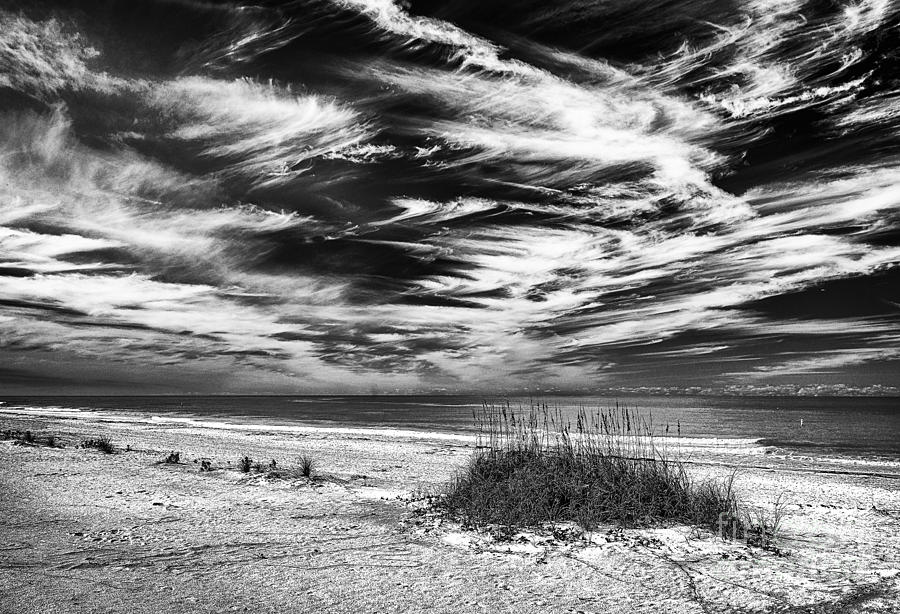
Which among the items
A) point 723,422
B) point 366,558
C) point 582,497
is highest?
point 582,497

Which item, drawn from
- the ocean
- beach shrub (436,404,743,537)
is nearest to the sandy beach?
beach shrub (436,404,743,537)

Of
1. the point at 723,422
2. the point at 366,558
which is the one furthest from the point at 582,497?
the point at 723,422

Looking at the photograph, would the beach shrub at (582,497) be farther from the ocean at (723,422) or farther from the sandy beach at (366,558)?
the ocean at (723,422)

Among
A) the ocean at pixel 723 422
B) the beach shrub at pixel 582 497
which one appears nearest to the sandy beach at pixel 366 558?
the beach shrub at pixel 582 497

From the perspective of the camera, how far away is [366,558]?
23.6 feet

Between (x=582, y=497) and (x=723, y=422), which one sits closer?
(x=582, y=497)

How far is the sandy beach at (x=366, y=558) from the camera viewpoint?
18.9 feet

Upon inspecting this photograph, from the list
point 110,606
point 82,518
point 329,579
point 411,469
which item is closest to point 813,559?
point 329,579

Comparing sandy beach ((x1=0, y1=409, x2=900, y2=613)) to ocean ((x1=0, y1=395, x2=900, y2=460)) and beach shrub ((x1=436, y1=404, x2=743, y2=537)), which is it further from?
ocean ((x1=0, y1=395, x2=900, y2=460))

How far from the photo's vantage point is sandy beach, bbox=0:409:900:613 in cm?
576

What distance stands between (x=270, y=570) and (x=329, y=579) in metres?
0.78

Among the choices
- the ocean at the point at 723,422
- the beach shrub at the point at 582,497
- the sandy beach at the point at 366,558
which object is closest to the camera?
the sandy beach at the point at 366,558

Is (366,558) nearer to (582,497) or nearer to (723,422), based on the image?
(582,497)

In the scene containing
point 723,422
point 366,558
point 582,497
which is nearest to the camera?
point 366,558
